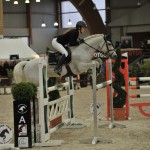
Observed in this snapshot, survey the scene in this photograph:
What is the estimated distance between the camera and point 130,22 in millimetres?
31875

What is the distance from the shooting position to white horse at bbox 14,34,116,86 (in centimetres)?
804

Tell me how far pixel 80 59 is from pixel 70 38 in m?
0.42

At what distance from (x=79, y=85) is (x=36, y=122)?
14582 mm

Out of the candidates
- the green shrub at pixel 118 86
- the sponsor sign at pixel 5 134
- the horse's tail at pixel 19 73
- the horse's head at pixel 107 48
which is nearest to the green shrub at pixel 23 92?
the sponsor sign at pixel 5 134

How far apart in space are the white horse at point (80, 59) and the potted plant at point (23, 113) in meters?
1.93

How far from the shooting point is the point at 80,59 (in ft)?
26.3

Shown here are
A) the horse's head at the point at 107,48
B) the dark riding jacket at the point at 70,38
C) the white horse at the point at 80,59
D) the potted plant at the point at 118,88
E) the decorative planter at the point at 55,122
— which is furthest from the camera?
the potted plant at the point at 118,88

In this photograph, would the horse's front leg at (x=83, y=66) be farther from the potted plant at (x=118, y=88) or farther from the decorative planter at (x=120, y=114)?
the decorative planter at (x=120, y=114)

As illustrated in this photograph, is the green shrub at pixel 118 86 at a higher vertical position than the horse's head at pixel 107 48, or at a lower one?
lower

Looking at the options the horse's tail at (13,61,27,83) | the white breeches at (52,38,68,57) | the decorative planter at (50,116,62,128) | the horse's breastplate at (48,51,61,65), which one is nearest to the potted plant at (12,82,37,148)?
the decorative planter at (50,116,62,128)

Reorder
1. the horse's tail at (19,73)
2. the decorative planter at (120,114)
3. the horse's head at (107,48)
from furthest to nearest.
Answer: the decorative planter at (120,114)
the horse's tail at (19,73)
the horse's head at (107,48)

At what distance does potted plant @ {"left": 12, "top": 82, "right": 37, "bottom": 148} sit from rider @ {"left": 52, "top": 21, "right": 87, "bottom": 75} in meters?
1.81

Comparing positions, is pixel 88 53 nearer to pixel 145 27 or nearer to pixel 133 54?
pixel 133 54

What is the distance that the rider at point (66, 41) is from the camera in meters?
→ 7.76
